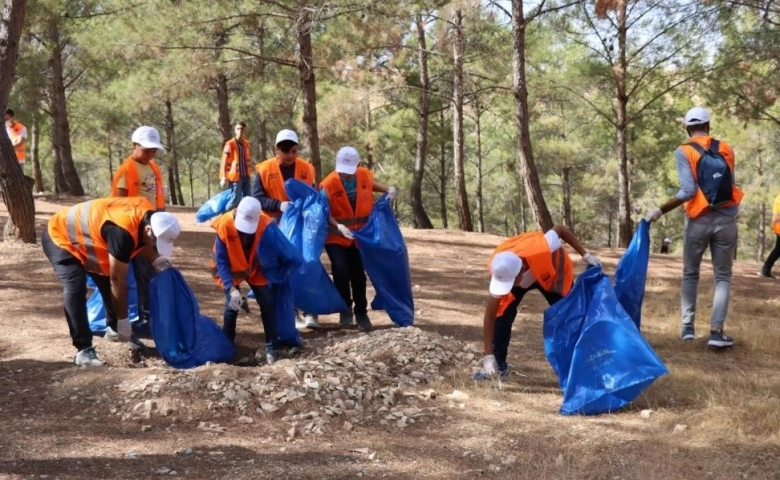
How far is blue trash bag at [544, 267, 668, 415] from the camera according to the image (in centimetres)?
377

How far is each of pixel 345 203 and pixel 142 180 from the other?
4.52 feet

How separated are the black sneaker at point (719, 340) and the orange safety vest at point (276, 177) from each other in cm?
297

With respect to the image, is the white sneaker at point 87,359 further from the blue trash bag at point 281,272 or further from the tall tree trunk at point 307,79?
the tall tree trunk at point 307,79

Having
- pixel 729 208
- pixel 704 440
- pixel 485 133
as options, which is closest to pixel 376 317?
pixel 729 208

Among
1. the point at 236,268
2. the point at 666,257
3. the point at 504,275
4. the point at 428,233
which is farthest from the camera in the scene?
the point at 428,233

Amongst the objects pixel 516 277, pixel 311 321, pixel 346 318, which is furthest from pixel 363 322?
pixel 516 277

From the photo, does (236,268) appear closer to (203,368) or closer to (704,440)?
(203,368)

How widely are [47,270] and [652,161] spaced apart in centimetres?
A: 1847

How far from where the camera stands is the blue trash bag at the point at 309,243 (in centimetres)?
535

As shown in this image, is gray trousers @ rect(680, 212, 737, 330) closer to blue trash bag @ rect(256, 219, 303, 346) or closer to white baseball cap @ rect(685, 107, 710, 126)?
white baseball cap @ rect(685, 107, 710, 126)

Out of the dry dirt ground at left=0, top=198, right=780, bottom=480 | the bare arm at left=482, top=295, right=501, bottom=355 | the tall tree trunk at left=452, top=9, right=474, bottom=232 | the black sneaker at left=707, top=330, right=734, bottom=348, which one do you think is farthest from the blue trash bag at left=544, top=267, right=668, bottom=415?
the tall tree trunk at left=452, top=9, right=474, bottom=232

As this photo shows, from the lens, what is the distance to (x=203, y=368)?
13.6 ft

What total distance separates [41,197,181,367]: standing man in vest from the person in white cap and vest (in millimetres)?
1410

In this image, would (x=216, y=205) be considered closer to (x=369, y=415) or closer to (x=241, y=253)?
(x=241, y=253)
